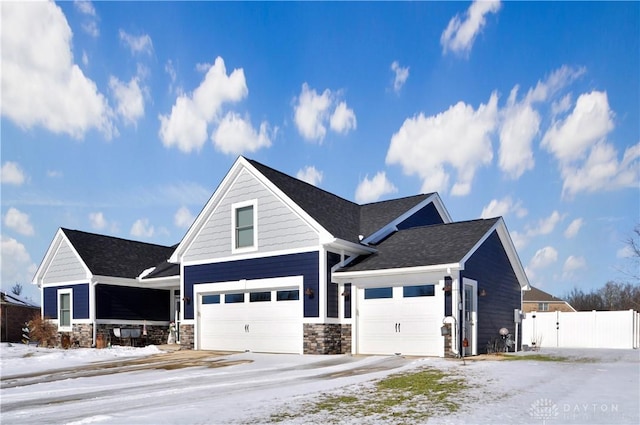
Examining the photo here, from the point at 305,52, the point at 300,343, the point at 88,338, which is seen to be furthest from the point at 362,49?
the point at 88,338

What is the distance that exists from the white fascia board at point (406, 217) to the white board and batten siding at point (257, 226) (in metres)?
2.63

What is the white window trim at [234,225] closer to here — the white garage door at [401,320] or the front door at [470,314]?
the white garage door at [401,320]

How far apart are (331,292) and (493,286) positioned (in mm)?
5998

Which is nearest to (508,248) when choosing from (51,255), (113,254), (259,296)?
(259,296)

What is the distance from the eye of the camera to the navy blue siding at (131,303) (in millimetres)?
24094

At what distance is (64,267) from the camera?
25344 millimetres

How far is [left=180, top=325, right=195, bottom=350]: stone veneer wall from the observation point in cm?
2067

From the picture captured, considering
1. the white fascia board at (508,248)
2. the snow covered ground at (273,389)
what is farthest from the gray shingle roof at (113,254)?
the white fascia board at (508,248)

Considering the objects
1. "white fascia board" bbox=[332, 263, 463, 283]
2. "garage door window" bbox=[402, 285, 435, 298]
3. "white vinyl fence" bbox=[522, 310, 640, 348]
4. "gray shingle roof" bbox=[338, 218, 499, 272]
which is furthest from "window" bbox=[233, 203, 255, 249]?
"white vinyl fence" bbox=[522, 310, 640, 348]

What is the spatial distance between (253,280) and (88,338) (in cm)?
993

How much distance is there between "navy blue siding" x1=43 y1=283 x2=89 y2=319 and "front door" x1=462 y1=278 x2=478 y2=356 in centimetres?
1711

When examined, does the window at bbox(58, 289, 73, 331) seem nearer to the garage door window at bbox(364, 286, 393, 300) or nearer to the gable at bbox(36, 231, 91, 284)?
the gable at bbox(36, 231, 91, 284)

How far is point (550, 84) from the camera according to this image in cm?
1992

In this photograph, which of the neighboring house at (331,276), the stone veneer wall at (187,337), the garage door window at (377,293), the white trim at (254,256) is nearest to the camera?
the neighboring house at (331,276)
